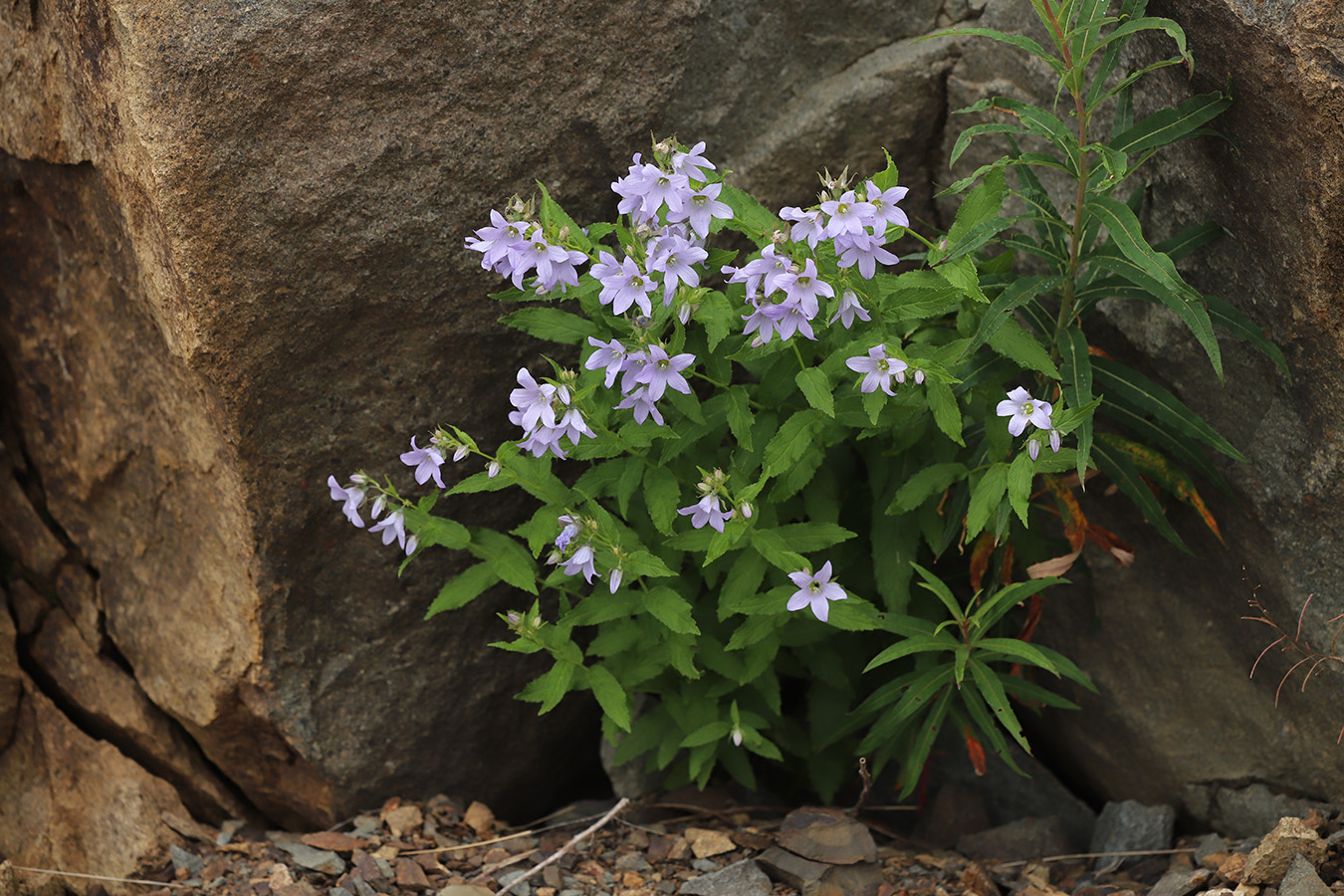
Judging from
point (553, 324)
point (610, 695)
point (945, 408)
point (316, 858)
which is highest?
point (553, 324)

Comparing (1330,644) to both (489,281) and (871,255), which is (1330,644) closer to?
(871,255)

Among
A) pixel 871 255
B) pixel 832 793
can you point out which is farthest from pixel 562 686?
pixel 871 255

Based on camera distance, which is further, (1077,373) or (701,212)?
(1077,373)

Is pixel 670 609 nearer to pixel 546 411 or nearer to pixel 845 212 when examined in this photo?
pixel 546 411

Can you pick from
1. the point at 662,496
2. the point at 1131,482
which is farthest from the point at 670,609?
the point at 1131,482

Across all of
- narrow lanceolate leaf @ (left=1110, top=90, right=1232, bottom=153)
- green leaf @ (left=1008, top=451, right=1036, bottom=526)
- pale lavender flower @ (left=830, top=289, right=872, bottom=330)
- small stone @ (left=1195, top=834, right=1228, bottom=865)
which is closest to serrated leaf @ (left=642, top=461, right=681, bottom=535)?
pale lavender flower @ (left=830, top=289, right=872, bottom=330)

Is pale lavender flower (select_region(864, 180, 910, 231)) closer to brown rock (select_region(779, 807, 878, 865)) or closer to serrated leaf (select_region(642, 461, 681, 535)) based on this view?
serrated leaf (select_region(642, 461, 681, 535))
